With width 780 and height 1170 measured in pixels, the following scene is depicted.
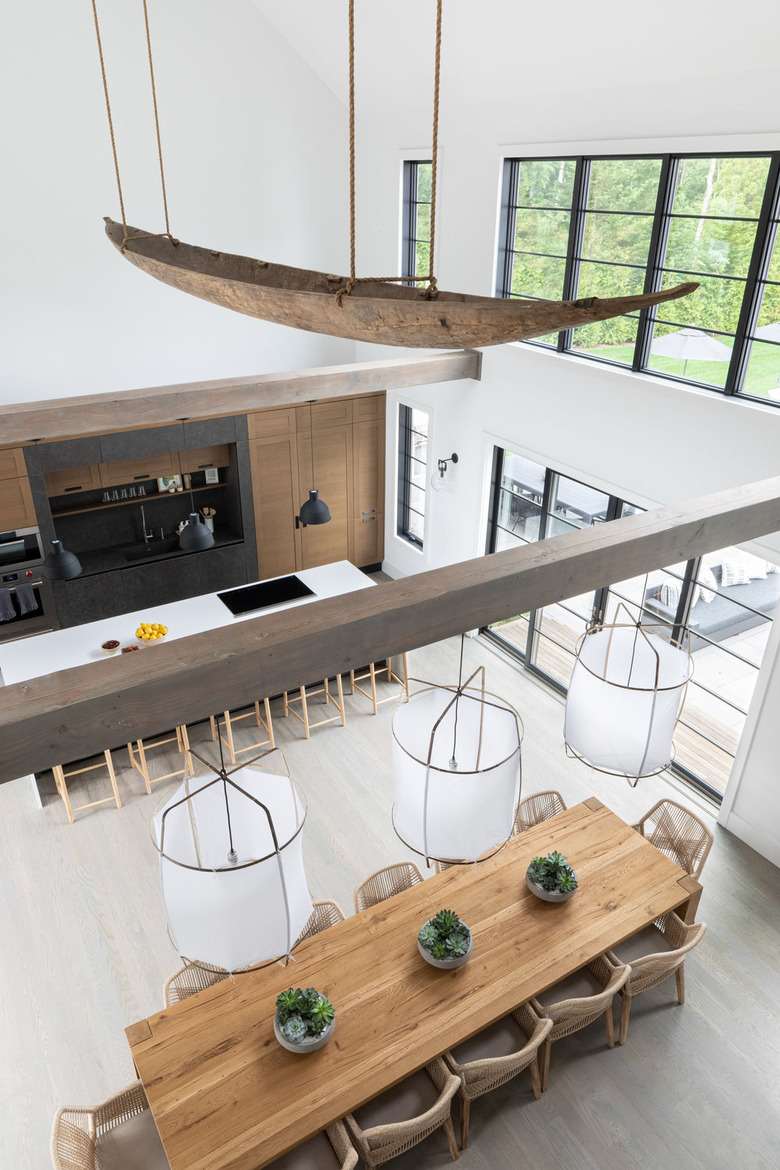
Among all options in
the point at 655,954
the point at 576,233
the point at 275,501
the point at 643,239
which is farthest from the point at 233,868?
→ the point at 275,501

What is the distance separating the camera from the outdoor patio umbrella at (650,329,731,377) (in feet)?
16.9

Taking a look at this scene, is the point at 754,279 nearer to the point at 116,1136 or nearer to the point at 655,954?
the point at 655,954

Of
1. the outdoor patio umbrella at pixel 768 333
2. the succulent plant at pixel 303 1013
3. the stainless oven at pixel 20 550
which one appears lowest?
the succulent plant at pixel 303 1013

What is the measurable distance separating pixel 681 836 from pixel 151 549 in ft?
20.1

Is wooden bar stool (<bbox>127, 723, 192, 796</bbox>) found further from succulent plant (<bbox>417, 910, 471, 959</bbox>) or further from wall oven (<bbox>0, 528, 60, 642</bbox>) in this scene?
succulent plant (<bbox>417, 910, 471, 959</bbox>)

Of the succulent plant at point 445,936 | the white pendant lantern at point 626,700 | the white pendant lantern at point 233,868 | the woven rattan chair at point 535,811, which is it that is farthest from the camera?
the woven rattan chair at point 535,811

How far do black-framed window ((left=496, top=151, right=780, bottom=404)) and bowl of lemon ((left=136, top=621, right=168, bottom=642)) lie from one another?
4090 mm

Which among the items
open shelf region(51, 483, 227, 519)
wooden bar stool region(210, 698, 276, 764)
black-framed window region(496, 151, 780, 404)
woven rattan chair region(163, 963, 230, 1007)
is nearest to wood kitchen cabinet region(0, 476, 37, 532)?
open shelf region(51, 483, 227, 519)

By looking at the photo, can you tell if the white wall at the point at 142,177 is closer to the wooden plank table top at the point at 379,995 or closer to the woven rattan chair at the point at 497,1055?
the wooden plank table top at the point at 379,995

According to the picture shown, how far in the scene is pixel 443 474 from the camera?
8.09m

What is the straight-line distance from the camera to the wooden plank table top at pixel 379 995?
137 inches

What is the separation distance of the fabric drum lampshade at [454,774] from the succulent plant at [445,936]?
1531mm

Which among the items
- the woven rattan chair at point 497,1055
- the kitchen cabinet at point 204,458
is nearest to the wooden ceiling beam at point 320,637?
the woven rattan chair at point 497,1055

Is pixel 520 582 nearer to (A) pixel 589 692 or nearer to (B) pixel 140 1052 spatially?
(A) pixel 589 692
